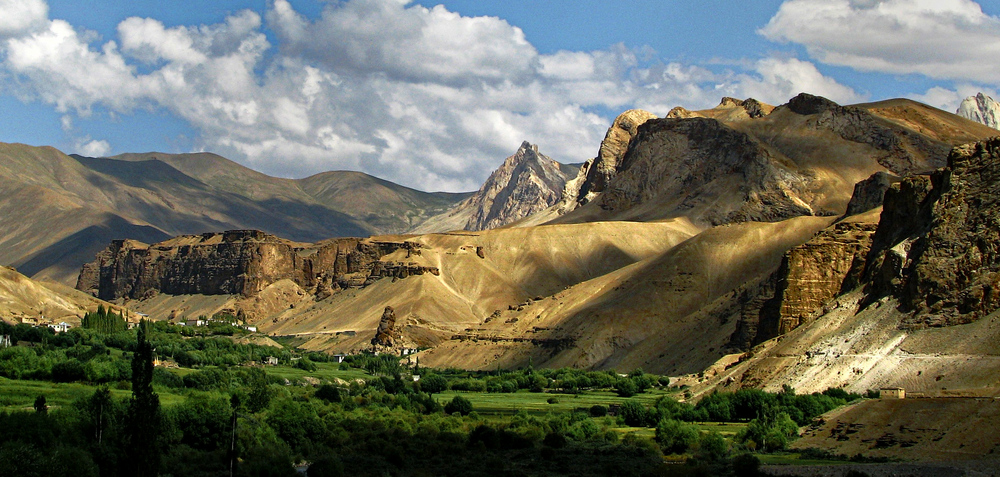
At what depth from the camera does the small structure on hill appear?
82450 millimetres

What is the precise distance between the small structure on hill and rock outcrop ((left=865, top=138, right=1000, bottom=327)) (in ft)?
28.9

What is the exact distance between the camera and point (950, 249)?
95.1 m

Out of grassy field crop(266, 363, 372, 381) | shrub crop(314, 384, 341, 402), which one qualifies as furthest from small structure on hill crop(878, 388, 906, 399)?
grassy field crop(266, 363, 372, 381)

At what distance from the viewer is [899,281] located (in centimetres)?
9731

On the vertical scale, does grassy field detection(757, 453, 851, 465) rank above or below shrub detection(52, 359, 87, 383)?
below

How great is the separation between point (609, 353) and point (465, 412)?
64.1 metres

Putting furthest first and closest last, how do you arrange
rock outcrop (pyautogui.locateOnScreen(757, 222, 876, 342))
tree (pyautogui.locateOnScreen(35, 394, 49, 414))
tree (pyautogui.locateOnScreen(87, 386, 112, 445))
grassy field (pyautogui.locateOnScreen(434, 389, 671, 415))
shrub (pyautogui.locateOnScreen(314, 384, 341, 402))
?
rock outcrop (pyautogui.locateOnScreen(757, 222, 876, 342))
grassy field (pyautogui.locateOnScreen(434, 389, 671, 415))
shrub (pyautogui.locateOnScreen(314, 384, 341, 402))
tree (pyautogui.locateOnScreen(35, 394, 49, 414))
tree (pyautogui.locateOnScreen(87, 386, 112, 445))

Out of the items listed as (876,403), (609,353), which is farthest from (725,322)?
(876,403)

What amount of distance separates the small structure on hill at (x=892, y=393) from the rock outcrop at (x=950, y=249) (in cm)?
880

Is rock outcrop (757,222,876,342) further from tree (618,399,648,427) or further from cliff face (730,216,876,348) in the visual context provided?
tree (618,399,648,427)

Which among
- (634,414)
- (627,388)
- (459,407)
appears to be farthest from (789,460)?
(627,388)

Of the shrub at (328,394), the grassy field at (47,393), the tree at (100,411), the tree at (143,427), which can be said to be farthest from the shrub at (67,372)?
the tree at (143,427)

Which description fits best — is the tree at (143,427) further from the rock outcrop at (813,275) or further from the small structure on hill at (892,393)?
the rock outcrop at (813,275)

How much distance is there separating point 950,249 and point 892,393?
17155mm
